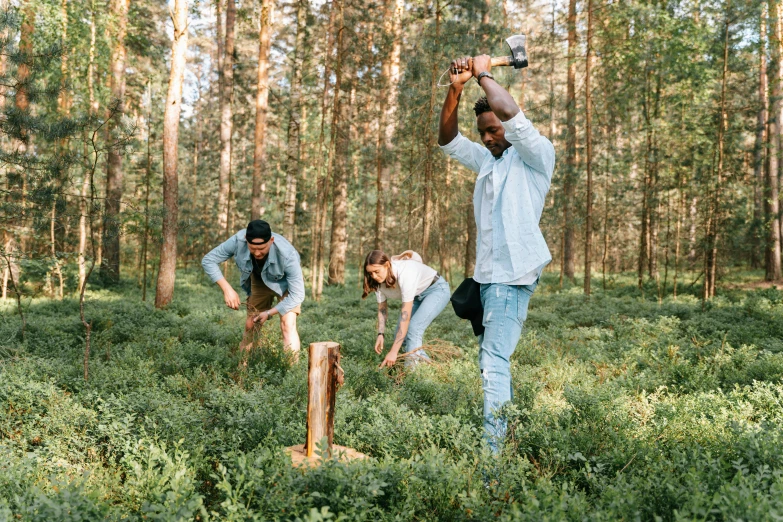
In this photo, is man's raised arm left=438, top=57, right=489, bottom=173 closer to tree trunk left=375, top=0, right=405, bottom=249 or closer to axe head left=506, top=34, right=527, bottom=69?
axe head left=506, top=34, right=527, bottom=69

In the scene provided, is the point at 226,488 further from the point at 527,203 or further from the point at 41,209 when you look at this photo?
the point at 41,209

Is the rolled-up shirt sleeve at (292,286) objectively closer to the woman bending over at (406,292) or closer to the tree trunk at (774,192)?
the woman bending over at (406,292)

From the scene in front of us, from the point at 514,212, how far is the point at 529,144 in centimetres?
46

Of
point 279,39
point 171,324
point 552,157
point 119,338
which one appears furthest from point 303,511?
point 279,39

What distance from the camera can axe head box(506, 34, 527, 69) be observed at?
3165mm

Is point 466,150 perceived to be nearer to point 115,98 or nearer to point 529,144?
point 529,144

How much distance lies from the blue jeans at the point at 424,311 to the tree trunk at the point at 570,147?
32.9ft

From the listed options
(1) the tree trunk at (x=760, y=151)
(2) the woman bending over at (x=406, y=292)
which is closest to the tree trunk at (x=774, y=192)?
(1) the tree trunk at (x=760, y=151)

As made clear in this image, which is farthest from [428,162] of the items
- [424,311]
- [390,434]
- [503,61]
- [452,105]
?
[390,434]

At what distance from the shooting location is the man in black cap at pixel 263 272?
5.57m

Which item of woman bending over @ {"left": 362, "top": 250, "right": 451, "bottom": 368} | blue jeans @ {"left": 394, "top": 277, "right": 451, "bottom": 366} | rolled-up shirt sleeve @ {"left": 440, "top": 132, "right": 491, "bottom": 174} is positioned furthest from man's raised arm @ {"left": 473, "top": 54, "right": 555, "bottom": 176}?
blue jeans @ {"left": 394, "top": 277, "right": 451, "bottom": 366}

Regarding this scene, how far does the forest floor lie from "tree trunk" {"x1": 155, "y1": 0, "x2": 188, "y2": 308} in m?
3.41

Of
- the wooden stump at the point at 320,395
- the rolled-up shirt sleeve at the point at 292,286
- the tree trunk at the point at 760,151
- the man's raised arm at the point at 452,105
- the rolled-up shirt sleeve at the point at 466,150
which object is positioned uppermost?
the tree trunk at the point at 760,151

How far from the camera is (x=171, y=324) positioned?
891 cm
